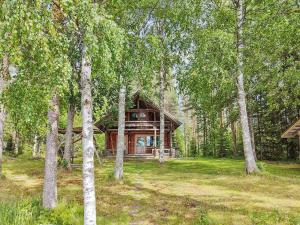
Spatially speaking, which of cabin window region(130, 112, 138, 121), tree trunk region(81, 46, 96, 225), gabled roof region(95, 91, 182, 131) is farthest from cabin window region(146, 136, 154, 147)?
tree trunk region(81, 46, 96, 225)

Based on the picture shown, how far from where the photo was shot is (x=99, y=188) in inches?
625

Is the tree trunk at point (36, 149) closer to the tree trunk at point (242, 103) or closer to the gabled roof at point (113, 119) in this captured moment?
the gabled roof at point (113, 119)

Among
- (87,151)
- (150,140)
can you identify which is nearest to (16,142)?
(150,140)

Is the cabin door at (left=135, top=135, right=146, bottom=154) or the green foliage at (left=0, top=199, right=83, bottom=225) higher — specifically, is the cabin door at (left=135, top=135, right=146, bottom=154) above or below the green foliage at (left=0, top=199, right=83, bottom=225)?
above

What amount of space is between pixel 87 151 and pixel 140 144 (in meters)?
31.7

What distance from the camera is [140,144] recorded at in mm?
40312

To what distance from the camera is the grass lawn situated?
10.5 meters

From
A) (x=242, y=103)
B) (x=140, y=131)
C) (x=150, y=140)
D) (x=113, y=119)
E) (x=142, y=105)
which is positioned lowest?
(x=150, y=140)

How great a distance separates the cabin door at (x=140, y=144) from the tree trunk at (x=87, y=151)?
31379 mm

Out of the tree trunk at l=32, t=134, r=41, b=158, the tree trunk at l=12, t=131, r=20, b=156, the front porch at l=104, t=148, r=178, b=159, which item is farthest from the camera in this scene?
the tree trunk at l=12, t=131, r=20, b=156

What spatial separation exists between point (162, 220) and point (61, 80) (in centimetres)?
572

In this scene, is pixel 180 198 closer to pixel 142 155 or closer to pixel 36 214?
pixel 36 214

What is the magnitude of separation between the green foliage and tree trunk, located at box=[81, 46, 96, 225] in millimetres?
1626

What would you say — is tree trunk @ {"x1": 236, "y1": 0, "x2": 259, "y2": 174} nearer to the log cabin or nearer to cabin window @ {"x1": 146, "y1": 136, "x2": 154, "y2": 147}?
the log cabin
